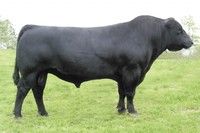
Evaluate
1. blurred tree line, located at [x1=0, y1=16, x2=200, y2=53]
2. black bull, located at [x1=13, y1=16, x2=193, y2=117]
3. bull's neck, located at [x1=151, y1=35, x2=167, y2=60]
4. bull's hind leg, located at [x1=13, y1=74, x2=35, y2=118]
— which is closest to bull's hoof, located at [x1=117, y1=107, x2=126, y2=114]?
black bull, located at [x1=13, y1=16, x2=193, y2=117]

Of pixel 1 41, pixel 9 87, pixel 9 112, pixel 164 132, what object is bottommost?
pixel 1 41

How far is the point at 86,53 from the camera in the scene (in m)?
9.61

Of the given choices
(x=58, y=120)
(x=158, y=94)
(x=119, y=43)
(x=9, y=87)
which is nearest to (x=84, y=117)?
(x=58, y=120)

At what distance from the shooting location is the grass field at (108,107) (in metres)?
9.00

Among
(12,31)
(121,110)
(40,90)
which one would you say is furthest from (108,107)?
(12,31)

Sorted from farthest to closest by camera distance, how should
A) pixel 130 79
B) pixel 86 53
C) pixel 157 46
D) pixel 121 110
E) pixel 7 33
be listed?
1. pixel 7 33
2. pixel 121 110
3. pixel 157 46
4. pixel 130 79
5. pixel 86 53

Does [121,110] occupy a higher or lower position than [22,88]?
lower

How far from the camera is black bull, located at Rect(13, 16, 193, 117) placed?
31.2 ft

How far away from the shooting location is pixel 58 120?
963cm

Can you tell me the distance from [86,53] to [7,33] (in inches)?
2244

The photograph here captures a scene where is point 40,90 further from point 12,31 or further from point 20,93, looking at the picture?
point 12,31

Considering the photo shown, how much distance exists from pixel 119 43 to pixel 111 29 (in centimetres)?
45

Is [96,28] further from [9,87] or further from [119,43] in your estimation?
[9,87]

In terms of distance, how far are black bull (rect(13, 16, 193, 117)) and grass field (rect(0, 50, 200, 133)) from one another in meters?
0.59
